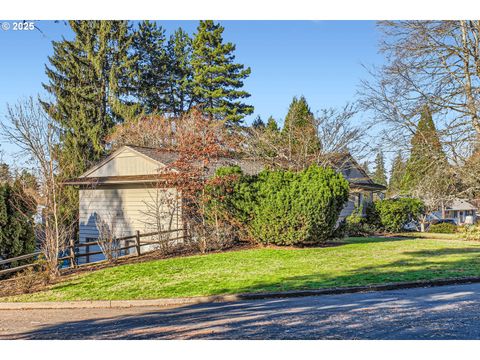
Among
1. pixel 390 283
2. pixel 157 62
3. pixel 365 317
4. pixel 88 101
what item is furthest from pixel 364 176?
pixel 365 317

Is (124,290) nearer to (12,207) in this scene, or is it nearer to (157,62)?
(12,207)

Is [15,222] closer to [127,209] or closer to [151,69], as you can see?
[127,209]

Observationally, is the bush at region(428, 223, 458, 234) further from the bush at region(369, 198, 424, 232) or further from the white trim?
the white trim

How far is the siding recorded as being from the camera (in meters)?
14.6

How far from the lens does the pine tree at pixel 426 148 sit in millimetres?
12922

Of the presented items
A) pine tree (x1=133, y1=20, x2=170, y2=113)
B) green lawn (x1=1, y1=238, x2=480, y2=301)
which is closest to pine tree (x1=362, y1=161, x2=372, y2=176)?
green lawn (x1=1, y1=238, x2=480, y2=301)

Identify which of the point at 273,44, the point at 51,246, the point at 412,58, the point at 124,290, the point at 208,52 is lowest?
the point at 124,290

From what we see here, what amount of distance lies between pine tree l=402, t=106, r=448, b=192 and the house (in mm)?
5958

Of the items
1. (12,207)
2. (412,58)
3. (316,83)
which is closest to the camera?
(316,83)

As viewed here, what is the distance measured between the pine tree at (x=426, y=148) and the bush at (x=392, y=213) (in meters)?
7.44

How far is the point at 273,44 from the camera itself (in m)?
7.27

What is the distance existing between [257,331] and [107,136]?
16700 millimetres

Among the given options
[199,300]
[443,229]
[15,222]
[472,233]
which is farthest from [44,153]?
[443,229]

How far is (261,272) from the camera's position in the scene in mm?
9312
